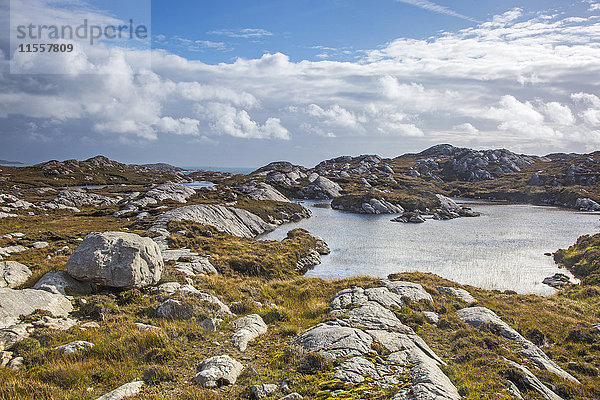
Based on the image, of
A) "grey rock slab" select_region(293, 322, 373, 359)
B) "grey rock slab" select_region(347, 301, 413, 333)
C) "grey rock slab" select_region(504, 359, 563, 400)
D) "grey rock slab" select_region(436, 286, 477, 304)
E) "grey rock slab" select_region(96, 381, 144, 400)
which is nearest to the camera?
"grey rock slab" select_region(96, 381, 144, 400)

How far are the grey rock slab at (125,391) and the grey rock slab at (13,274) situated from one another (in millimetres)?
12392

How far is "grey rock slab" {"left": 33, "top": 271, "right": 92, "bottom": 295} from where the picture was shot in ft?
52.9

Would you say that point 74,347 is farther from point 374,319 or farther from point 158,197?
point 158,197

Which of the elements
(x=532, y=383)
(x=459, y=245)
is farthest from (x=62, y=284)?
(x=459, y=245)

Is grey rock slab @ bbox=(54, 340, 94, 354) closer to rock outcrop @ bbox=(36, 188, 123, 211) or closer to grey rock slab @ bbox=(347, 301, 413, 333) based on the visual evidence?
grey rock slab @ bbox=(347, 301, 413, 333)

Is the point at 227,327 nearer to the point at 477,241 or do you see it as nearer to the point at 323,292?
the point at 323,292

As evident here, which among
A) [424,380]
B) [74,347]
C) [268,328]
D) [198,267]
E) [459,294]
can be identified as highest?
[74,347]

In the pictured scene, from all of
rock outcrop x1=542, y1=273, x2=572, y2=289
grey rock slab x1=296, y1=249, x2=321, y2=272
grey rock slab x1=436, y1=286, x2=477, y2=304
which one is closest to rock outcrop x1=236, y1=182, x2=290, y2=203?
grey rock slab x1=296, y1=249, x2=321, y2=272

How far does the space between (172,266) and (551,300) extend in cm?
3546

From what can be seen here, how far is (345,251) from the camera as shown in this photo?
55.6m

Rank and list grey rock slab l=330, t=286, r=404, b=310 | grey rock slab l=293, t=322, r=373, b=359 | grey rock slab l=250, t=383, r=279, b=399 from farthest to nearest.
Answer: grey rock slab l=330, t=286, r=404, b=310 < grey rock slab l=293, t=322, r=373, b=359 < grey rock slab l=250, t=383, r=279, b=399

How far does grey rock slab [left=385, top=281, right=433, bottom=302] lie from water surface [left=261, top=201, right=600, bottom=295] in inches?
572

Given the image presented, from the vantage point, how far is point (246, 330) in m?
14.6

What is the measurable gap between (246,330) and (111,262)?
8986mm
